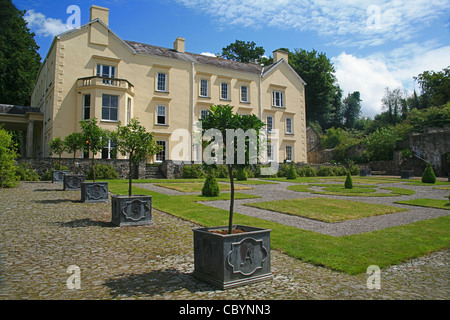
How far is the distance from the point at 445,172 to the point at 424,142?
3699 millimetres

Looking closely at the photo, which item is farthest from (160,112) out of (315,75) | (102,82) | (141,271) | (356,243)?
(315,75)

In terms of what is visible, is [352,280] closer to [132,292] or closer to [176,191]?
[132,292]

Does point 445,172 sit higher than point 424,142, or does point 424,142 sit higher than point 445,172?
point 424,142

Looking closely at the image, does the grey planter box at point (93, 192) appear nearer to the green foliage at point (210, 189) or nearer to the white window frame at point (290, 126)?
the green foliage at point (210, 189)

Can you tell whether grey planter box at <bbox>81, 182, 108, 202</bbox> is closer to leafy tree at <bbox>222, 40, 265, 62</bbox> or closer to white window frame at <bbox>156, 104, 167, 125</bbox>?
white window frame at <bbox>156, 104, 167, 125</bbox>

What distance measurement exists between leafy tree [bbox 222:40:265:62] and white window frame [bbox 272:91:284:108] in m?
18.4

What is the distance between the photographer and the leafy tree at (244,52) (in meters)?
55.1

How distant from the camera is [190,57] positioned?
112ft

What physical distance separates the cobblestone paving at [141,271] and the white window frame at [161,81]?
2456cm

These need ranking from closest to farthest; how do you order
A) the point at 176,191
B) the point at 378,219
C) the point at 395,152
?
the point at 378,219 → the point at 176,191 → the point at 395,152

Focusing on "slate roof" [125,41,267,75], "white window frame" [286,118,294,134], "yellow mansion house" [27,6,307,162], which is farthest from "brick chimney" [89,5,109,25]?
"white window frame" [286,118,294,134]
